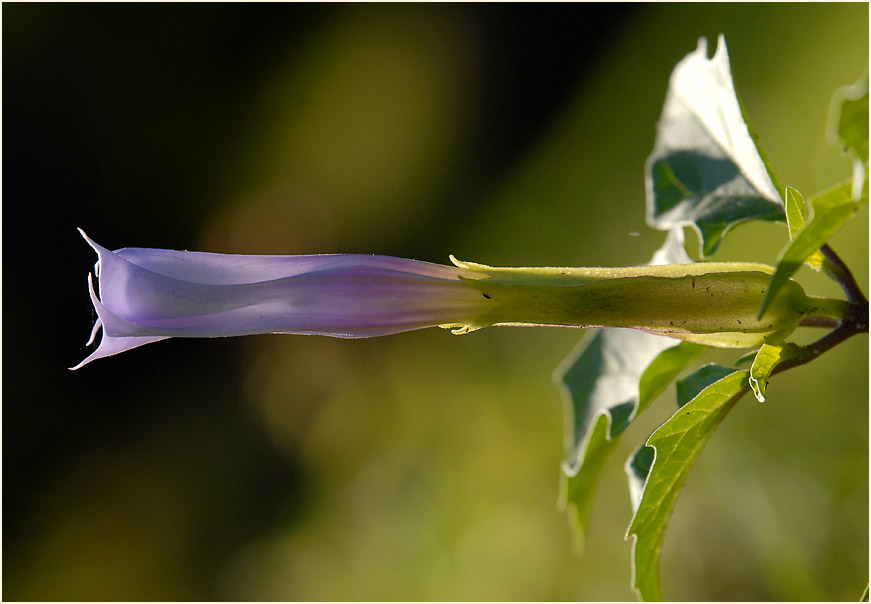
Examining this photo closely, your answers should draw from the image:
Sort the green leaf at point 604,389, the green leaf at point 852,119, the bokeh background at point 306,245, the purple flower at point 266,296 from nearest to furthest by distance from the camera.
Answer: the green leaf at point 852,119
the purple flower at point 266,296
the green leaf at point 604,389
the bokeh background at point 306,245

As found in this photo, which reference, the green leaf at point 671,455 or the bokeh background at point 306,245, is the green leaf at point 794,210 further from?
the bokeh background at point 306,245

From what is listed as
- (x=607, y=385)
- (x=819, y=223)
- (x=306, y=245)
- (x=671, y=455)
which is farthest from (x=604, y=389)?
(x=306, y=245)

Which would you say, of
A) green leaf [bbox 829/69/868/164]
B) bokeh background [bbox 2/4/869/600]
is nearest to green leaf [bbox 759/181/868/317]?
green leaf [bbox 829/69/868/164]

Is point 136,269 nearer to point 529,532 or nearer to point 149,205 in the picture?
point 529,532

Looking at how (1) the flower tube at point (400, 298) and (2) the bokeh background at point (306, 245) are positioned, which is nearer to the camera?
(1) the flower tube at point (400, 298)

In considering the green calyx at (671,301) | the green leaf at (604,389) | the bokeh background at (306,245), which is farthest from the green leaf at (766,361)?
the bokeh background at (306,245)

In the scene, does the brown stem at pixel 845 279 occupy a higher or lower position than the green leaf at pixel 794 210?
lower

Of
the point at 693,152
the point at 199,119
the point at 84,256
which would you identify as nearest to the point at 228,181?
the point at 199,119

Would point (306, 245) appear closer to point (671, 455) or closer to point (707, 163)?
point (707, 163)

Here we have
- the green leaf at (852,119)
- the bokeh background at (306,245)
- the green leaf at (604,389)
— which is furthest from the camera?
the bokeh background at (306,245)
